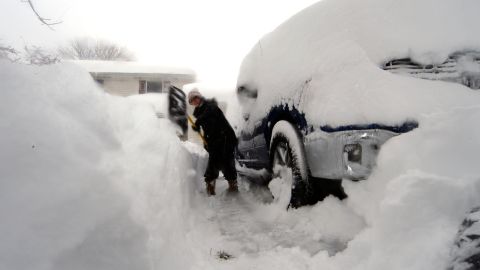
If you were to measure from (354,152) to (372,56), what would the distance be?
0.79 m

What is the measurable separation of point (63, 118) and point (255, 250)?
159cm

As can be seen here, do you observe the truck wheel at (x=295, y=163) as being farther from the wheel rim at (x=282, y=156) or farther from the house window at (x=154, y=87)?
the house window at (x=154, y=87)

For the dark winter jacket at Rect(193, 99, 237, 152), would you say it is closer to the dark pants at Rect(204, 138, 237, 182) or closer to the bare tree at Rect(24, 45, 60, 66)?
the dark pants at Rect(204, 138, 237, 182)

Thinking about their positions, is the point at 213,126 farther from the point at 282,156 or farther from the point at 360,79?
the point at 360,79

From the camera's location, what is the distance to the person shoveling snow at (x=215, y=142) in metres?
5.04

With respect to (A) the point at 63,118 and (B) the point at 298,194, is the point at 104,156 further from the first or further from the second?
(B) the point at 298,194

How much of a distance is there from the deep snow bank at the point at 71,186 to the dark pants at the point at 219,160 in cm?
233

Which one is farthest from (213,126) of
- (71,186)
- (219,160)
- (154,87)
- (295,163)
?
(154,87)

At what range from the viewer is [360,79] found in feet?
8.73

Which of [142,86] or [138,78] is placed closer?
[138,78]

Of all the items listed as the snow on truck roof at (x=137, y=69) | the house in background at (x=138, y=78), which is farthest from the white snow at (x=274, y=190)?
the snow on truck roof at (x=137, y=69)

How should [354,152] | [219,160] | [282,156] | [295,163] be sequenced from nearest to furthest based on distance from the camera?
[354,152] < [295,163] < [282,156] < [219,160]

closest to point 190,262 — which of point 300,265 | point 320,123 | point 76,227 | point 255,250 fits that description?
point 255,250

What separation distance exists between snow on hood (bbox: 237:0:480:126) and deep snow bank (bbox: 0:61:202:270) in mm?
1508
